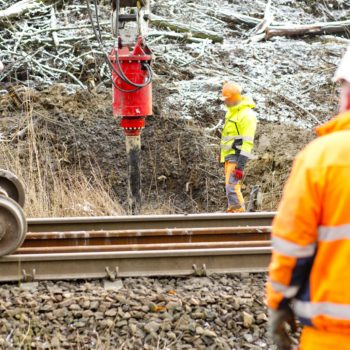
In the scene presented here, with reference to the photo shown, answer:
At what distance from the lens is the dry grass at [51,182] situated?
837cm

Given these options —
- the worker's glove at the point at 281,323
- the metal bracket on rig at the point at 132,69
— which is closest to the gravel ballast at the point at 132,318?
the worker's glove at the point at 281,323

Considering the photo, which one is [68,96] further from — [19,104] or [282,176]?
[282,176]

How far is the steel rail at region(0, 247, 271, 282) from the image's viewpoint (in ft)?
18.8

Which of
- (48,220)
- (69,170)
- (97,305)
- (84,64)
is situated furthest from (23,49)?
(97,305)

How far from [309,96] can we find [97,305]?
8312mm

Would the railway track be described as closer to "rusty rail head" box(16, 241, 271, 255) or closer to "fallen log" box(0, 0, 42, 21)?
"rusty rail head" box(16, 241, 271, 255)

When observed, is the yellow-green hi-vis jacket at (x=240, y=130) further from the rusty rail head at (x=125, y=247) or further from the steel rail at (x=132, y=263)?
the steel rail at (x=132, y=263)

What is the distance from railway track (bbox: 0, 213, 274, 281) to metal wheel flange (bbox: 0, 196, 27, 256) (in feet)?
0.32

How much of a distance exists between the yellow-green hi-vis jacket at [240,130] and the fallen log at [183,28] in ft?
15.9

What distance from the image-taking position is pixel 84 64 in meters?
12.3

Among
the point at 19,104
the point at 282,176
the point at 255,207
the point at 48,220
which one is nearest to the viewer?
the point at 48,220

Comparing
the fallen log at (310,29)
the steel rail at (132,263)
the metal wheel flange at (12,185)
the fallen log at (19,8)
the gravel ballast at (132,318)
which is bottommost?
the gravel ballast at (132,318)

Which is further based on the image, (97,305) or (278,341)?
(97,305)

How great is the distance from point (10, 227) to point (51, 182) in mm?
3988
